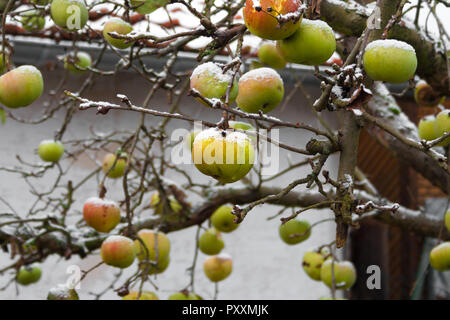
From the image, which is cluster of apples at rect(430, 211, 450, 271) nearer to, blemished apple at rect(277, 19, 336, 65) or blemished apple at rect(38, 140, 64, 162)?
blemished apple at rect(277, 19, 336, 65)

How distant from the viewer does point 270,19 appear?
1014 mm

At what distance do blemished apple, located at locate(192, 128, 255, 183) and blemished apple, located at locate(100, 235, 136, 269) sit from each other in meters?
0.83

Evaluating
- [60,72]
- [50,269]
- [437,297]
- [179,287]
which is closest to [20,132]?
[60,72]

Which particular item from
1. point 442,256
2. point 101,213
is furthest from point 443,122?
point 101,213

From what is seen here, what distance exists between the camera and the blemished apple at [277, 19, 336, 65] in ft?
3.47

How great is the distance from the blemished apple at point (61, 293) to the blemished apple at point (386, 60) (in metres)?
1.26

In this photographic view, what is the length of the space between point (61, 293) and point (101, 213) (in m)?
0.31

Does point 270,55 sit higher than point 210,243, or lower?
higher

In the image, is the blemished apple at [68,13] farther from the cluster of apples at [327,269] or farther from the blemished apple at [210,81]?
the cluster of apples at [327,269]

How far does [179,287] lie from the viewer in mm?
4312

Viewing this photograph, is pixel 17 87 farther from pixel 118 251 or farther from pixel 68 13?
pixel 118 251

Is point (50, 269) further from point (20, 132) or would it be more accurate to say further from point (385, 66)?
point (385, 66)

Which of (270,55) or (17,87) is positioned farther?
(270,55)

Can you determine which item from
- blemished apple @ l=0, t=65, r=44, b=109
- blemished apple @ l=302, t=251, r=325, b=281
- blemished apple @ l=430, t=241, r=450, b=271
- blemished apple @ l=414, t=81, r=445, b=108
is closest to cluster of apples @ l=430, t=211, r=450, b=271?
blemished apple @ l=430, t=241, r=450, b=271
